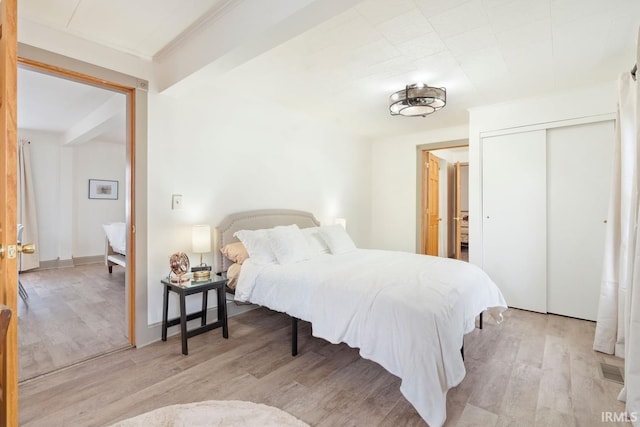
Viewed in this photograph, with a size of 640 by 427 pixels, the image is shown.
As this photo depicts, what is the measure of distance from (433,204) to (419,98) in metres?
2.94

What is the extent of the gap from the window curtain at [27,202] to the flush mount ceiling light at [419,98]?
6.47m

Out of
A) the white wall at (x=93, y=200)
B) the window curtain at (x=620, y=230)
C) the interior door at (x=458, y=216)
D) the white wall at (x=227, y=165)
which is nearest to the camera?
the window curtain at (x=620, y=230)

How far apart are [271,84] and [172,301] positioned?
2.43m

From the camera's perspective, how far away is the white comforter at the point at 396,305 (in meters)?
1.67

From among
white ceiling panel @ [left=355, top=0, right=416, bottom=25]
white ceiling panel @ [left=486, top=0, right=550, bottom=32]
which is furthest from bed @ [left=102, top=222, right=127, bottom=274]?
white ceiling panel @ [left=486, top=0, right=550, bottom=32]

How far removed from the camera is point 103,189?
21.0ft

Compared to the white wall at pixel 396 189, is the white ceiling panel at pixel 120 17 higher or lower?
higher

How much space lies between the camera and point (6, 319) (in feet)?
2.82

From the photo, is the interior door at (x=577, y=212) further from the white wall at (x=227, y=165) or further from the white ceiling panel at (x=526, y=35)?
the white wall at (x=227, y=165)

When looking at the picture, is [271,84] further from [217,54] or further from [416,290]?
[416,290]

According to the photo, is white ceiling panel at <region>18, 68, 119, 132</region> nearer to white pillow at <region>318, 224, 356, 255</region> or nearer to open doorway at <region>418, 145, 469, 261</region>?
white pillow at <region>318, 224, 356, 255</region>

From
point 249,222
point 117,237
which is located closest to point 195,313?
point 249,222

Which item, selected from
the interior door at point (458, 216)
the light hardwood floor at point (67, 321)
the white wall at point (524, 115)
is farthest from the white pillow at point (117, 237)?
the interior door at point (458, 216)

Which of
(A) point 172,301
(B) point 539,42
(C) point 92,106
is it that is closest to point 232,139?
(A) point 172,301
